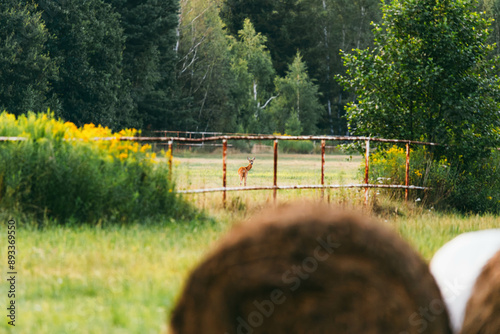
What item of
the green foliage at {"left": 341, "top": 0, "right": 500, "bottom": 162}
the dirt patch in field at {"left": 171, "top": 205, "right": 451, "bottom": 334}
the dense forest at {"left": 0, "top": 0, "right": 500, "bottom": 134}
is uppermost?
the dense forest at {"left": 0, "top": 0, "right": 500, "bottom": 134}

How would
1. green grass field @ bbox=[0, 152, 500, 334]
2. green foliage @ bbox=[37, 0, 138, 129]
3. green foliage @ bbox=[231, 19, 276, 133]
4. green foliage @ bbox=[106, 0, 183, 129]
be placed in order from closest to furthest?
green grass field @ bbox=[0, 152, 500, 334] < green foliage @ bbox=[37, 0, 138, 129] < green foliage @ bbox=[106, 0, 183, 129] < green foliage @ bbox=[231, 19, 276, 133]

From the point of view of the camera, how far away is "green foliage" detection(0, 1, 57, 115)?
3747cm

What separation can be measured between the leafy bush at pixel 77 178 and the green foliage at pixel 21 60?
Answer: 28942 mm

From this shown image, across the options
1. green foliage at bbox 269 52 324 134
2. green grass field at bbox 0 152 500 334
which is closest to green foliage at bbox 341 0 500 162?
green grass field at bbox 0 152 500 334

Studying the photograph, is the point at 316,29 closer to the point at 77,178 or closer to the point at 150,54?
the point at 150,54

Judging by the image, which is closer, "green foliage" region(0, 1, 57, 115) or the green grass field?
the green grass field

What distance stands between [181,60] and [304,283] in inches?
2203

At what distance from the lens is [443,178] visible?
1541 centimetres

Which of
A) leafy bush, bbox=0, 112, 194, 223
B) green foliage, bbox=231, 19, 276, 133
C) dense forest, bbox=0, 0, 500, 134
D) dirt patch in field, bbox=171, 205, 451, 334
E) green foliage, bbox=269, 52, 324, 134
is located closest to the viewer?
dirt patch in field, bbox=171, 205, 451, 334

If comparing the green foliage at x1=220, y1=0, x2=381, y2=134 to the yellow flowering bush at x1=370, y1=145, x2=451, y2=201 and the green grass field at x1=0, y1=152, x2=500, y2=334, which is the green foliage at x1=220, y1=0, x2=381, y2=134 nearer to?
the yellow flowering bush at x1=370, y1=145, x2=451, y2=201

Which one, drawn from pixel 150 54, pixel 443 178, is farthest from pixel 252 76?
pixel 443 178

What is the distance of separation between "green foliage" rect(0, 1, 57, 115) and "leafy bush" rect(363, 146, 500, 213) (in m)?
27.2

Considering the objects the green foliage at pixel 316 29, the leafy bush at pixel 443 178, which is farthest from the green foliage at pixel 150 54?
the leafy bush at pixel 443 178

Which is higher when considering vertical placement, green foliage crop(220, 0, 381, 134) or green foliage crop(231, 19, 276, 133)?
green foliage crop(220, 0, 381, 134)
